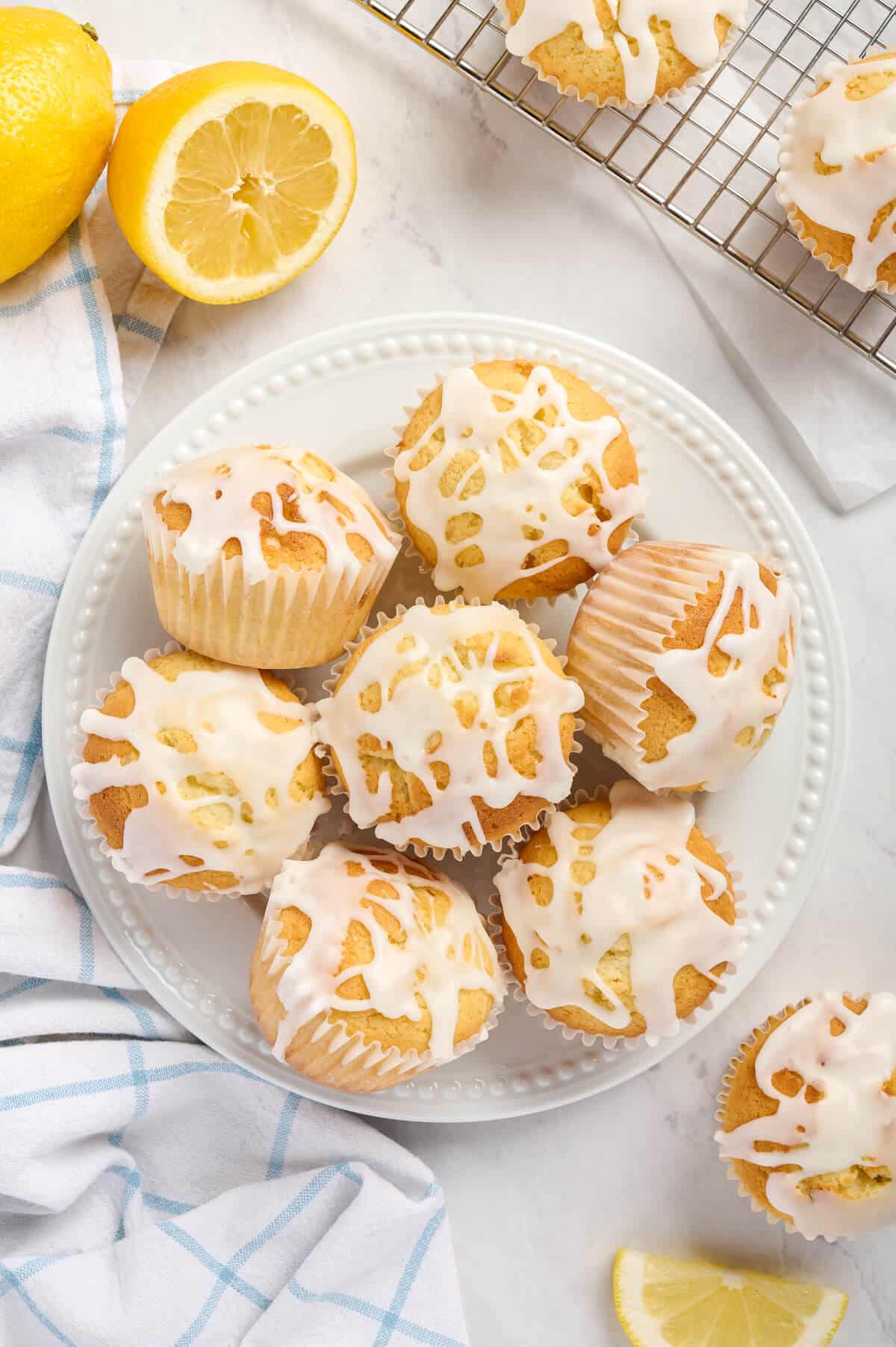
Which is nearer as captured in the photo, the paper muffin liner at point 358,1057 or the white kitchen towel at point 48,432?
the paper muffin liner at point 358,1057

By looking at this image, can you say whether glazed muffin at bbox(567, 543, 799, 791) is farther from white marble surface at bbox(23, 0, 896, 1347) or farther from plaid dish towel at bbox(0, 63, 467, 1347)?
plaid dish towel at bbox(0, 63, 467, 1347)

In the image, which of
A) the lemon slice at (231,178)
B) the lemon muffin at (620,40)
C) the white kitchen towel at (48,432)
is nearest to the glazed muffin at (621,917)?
the white kitchen towel at (48,432)

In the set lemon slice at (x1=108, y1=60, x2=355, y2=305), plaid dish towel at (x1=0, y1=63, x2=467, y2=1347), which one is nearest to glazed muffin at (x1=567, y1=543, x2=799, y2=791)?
lemon slice at (x1=108, y1=60, x2=355, y2=305)

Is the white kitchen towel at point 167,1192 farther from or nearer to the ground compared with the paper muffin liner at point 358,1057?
nearer to the ground

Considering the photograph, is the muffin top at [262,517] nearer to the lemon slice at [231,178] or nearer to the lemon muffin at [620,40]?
the lemon slice at [231,178]

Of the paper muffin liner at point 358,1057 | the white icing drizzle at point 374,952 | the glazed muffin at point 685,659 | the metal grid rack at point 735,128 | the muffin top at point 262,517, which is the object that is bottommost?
the paper muffin liner at point 358,1057

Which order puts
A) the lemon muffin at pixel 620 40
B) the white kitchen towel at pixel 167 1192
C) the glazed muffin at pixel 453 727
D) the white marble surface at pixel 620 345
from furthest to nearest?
the white marble surface at pixel 620 345 < the white kitchen towel at pixel 167 1192 < the lemon muffin at pixel 620 40 < the glazed muffin at pixel 453 727

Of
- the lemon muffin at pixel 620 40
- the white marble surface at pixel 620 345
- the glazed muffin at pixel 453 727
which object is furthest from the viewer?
the white marble surface at pixel 620 345
